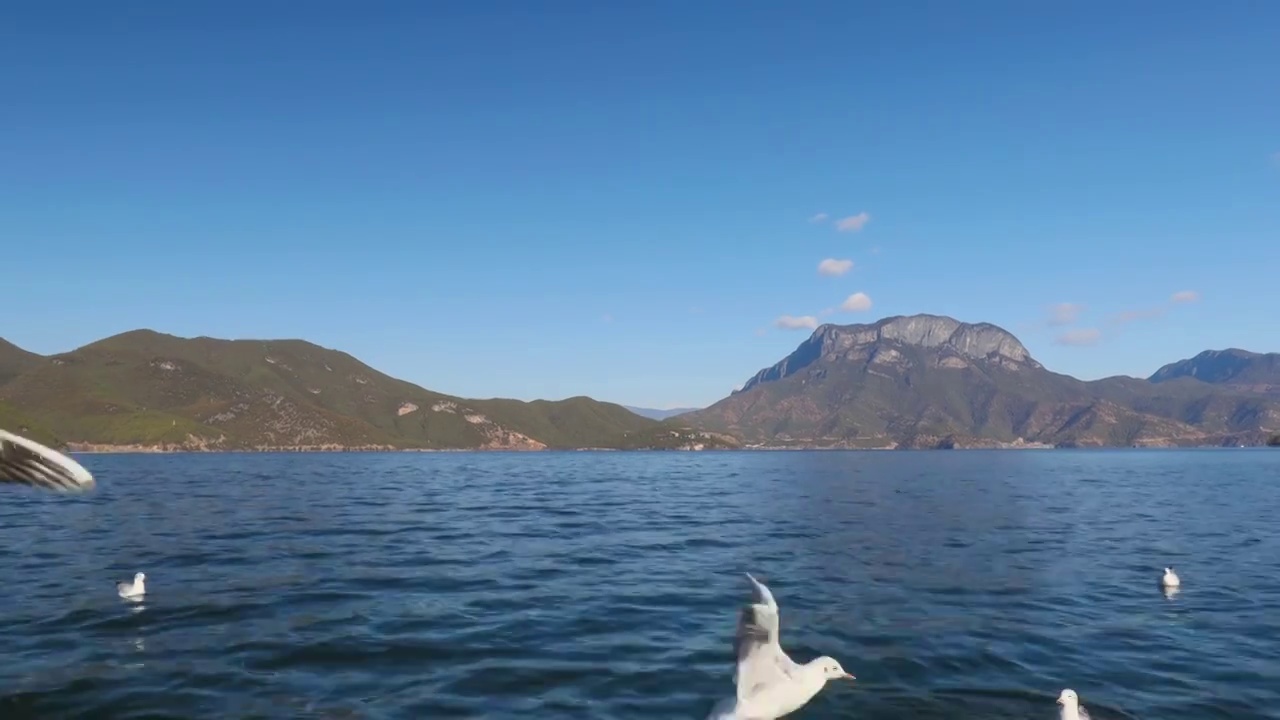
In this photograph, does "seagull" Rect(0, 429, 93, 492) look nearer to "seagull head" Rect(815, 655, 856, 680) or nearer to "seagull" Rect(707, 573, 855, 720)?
"seagull" Rect(707, 573, 855, 720)

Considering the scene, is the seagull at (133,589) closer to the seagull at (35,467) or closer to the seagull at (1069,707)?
the seagull at (35,467)

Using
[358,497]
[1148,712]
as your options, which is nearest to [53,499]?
[358,497]

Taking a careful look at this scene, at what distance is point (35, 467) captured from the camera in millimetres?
6949

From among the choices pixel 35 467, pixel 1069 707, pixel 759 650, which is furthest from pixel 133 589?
→ pixel 1069 707

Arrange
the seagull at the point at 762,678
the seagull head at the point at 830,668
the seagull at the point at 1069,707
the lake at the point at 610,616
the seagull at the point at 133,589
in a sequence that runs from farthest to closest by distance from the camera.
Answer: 1. the seagull at the point at 133,589
2. the lake at the point at 610,616
3. the seagull head at the point at 830,668
4. the seagull at the point at 1069,707
5. the seagull at the point at 762,678

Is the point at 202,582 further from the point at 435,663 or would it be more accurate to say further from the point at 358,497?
the point at 358,497

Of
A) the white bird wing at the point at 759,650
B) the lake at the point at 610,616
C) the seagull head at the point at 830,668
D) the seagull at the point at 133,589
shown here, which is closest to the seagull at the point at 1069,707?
the lake at the point at 610,616

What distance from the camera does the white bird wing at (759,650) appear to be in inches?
392

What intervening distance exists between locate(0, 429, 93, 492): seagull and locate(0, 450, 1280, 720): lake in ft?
23.5

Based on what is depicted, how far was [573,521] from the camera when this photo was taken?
4353cm

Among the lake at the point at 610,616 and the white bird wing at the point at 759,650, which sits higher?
the white bird wing at the point at 759,650

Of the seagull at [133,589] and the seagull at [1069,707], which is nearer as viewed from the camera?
the seagull at [1069,707]

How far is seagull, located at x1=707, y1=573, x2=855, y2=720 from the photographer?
34.1ft

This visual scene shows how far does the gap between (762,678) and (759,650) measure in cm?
81
